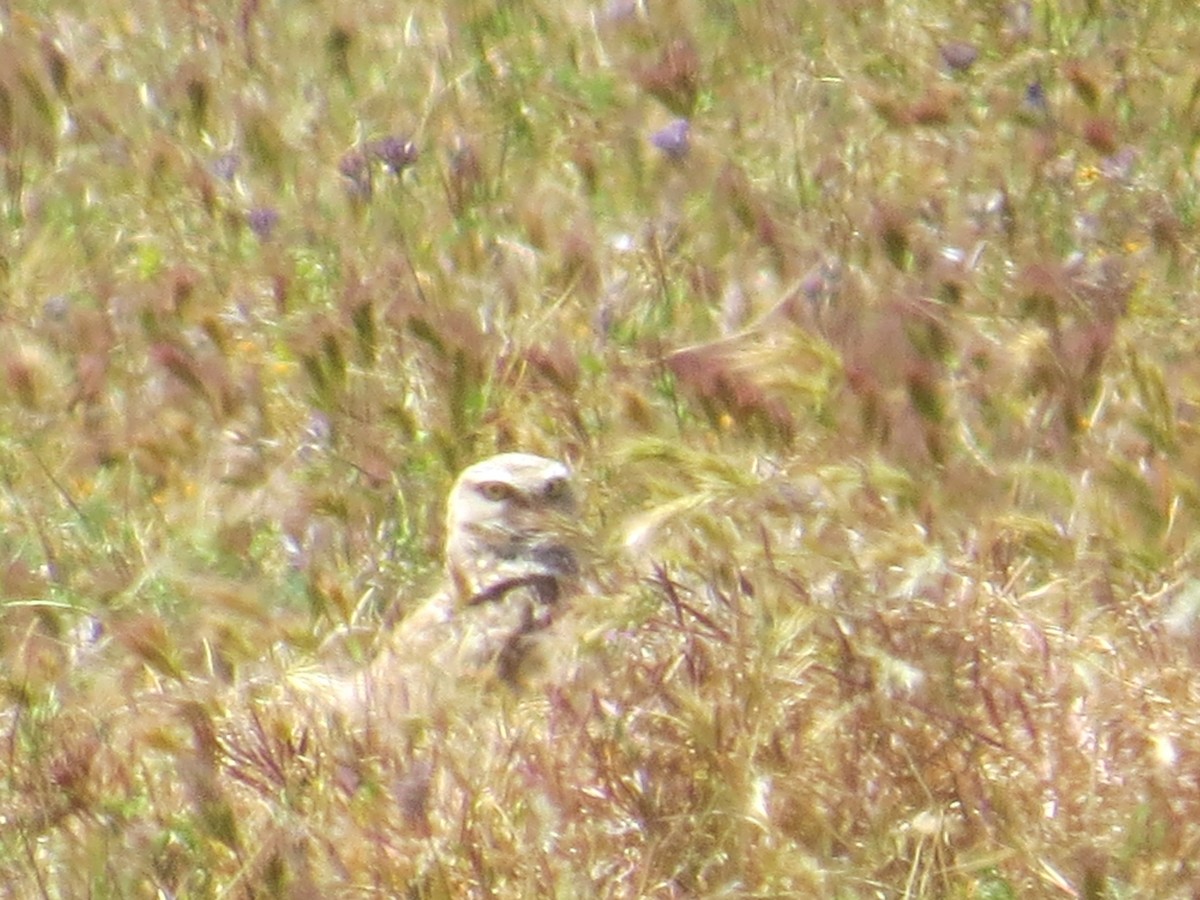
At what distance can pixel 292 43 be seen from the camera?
6895mm

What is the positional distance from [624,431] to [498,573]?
17.3 inches

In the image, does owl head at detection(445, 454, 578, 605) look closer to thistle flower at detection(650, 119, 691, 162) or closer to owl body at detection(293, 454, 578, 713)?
owl body at detection(293, 454, 578, 713)

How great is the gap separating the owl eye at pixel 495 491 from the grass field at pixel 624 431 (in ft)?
0.23

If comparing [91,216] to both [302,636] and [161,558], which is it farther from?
[302,636]

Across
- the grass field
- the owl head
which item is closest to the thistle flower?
the grass field

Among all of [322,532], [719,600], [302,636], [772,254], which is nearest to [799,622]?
[719,600]

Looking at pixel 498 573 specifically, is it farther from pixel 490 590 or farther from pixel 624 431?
pixel 624 431

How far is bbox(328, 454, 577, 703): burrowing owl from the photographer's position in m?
4.37

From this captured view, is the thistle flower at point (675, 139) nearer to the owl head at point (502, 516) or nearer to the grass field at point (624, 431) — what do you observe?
the grass field at point (624, 431)

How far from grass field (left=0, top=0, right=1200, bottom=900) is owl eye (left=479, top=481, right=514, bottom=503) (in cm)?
7

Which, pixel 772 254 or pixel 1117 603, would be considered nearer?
pixel 1117 603

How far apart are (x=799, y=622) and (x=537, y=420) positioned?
1.78 m

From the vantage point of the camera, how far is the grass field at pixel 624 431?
3488 millimetres

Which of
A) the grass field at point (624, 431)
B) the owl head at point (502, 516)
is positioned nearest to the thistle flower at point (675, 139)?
the grass field at point (624, 431)
